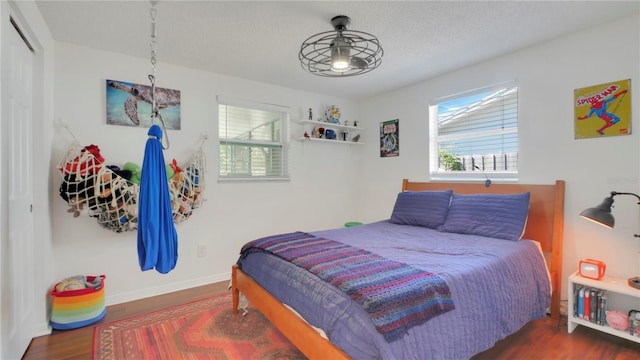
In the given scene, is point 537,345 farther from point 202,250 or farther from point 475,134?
point 202,250

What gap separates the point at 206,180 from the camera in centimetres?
327

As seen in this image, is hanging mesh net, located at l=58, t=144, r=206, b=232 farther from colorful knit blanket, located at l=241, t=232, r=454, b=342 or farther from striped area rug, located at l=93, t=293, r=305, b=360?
colorful knit blanket, located at l=241, t=232, r=454, b=342

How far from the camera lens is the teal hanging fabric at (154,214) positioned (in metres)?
1.74

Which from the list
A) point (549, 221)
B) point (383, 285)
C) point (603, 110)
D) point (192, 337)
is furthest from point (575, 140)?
point (192, 337)

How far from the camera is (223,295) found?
2.94 metres

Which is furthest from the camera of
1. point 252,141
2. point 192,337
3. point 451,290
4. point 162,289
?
point 252,141

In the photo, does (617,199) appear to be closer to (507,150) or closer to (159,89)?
(507,150)

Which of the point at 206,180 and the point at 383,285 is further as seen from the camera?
the point at 206,180

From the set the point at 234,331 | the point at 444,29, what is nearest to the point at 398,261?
the point at 234,331

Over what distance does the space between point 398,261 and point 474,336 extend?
1.71 ft

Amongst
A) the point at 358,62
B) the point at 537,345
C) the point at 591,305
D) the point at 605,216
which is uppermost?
the point at 358,62

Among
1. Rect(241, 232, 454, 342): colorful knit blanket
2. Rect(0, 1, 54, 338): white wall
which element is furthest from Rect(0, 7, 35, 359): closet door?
Rect(241, 232, 454, 342): colorful knit blanket

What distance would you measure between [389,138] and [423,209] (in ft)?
4.22

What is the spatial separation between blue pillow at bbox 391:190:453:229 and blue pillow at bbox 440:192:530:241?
88 millimetres
